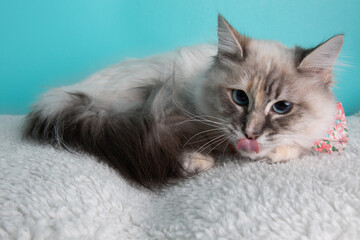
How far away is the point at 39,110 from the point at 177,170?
86cm

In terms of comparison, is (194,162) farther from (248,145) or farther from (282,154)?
(282,154)

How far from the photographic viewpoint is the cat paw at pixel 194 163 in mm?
1436

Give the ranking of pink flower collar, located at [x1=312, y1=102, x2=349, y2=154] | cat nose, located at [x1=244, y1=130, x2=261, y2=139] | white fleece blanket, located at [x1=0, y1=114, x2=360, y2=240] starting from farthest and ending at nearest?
pink flower collar, located at [x1=312, y1=102, x2=349, y2=154] < cat nose, located at [x1=244, y1=130, x2=261, y2=139] < white fleece blanket, located at [x1=0, y1=114, x2=360, y2=240]

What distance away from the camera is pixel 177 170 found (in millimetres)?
1386

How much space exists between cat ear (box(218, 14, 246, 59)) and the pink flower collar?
0.62 metres

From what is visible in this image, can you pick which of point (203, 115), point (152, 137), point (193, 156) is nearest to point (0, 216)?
point (152, 137)

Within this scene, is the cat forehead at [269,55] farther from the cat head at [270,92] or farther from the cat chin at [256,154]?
the cat chin at [256,154]

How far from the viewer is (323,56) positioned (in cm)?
141

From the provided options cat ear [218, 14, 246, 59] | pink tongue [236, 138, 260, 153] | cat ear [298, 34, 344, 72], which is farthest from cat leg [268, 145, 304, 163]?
cat ear [218, 14, 246, 59]

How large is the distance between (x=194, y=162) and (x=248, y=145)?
27cm

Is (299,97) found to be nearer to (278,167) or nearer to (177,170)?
(278,167)

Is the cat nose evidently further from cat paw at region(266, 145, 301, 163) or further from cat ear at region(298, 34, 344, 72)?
cat ear at region(298, 34, 344, 72)

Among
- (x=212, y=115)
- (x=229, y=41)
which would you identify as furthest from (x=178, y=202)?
(x=229, y=41)

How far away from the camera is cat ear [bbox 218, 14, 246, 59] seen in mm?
1493
